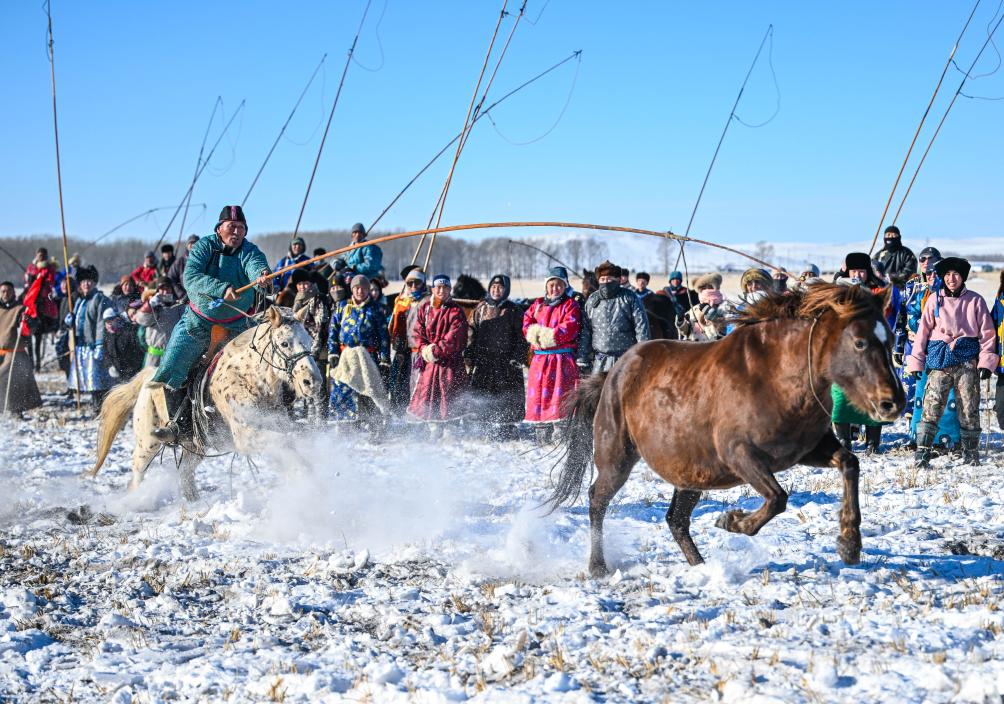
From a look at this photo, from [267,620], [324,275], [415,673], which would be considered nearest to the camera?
[415,673]

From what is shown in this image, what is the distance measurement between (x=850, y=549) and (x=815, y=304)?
1219mm

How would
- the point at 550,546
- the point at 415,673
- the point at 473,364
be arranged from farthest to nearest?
the point at 473,364
the point at 550,546
the point at 415,673

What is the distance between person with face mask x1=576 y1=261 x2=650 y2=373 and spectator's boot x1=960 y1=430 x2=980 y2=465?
326 cm

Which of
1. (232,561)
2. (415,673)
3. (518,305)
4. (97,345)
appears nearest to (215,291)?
(232,561)

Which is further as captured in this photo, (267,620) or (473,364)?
(473,364)

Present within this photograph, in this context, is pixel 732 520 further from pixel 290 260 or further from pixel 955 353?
pixel 290 260

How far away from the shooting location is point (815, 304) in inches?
184

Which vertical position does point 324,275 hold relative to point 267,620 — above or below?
above

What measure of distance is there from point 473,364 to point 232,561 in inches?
221

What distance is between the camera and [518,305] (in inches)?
450

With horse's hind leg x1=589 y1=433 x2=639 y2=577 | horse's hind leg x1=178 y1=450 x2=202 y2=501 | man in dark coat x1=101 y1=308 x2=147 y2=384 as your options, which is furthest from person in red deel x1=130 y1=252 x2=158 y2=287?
horse's hind leg x1=589 y1=433 x2=639 y2=577

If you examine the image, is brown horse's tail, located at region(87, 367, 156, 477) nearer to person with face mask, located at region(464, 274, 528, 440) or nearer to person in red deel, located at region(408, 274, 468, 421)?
person in red deel, located at region(408, 274, 468, 421)

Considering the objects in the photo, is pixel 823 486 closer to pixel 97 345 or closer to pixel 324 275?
pixel 324 275

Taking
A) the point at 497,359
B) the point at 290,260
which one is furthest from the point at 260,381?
the point at 290,260
